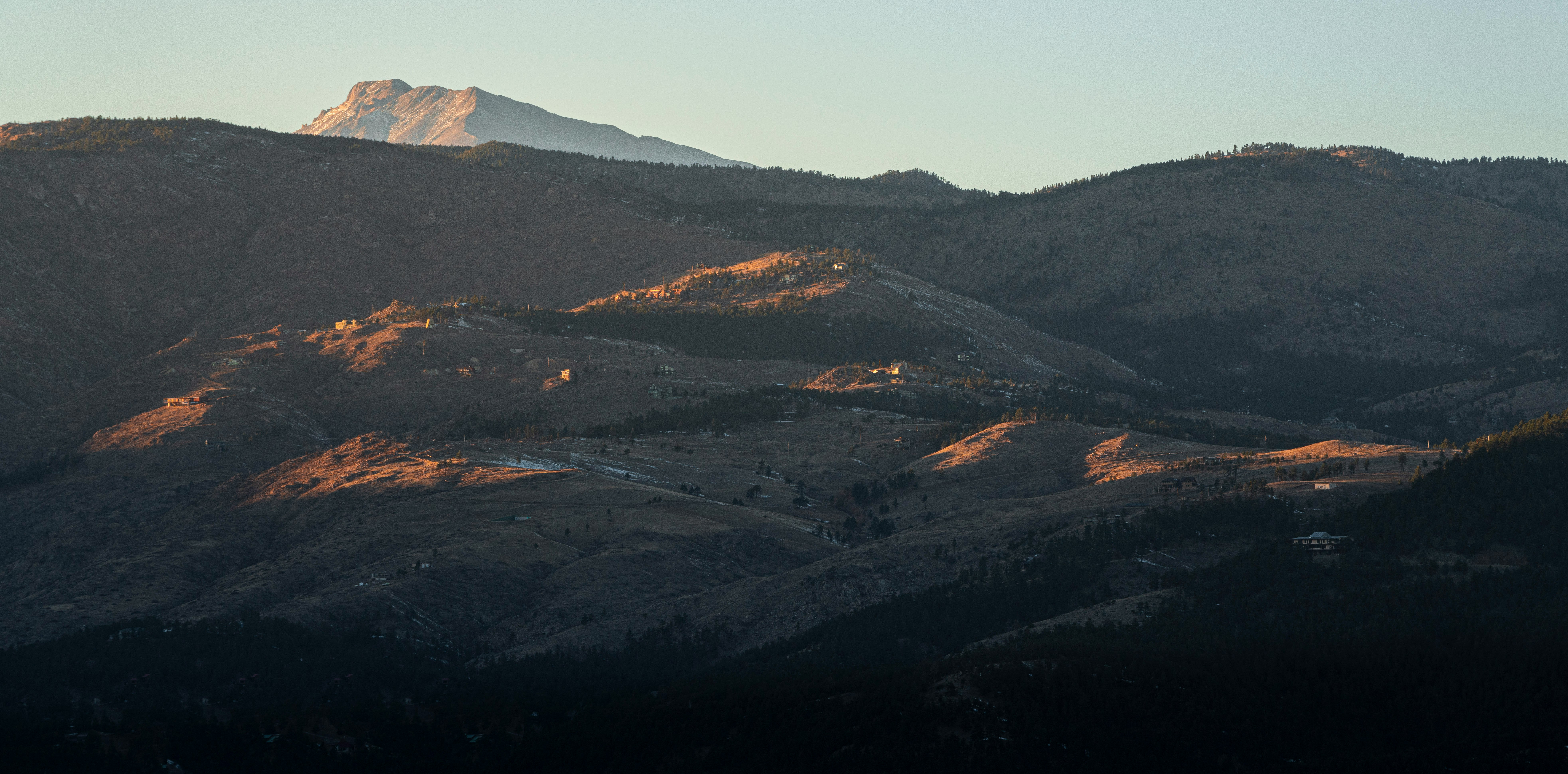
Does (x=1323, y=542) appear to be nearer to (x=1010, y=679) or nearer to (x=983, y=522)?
(x=983, y=522)

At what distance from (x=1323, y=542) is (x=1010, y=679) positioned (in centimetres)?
4826

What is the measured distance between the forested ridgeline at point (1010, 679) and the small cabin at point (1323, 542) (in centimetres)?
209

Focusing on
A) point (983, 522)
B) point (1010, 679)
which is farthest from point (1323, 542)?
point (1010, 679)

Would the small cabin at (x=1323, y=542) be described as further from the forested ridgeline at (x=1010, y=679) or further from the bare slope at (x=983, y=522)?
the bare slope at (x=983, y=522)

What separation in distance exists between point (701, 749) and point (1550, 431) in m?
96.6

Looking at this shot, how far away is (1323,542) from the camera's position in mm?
141500

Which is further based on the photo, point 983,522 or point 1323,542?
point 983,522

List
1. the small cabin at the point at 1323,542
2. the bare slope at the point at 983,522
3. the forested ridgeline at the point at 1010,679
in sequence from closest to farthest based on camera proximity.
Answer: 1. the forested ridgeline at the point at 1010,679
2. the small cabin at the point at 1323,542
3. the bare slope at the point at 983,522

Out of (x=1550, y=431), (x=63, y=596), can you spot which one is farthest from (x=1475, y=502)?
(x=63, y=596)

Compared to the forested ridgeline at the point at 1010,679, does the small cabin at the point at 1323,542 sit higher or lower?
higher

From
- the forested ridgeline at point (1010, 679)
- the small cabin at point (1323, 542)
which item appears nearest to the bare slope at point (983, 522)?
the forested ridgeline at point (1010, 679)

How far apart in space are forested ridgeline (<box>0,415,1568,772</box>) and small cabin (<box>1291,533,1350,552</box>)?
2.09 meters

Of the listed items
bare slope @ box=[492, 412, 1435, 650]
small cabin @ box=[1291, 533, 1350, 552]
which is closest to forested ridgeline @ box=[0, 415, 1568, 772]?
small cabin @ box=[1291, 533, 1350, 552]

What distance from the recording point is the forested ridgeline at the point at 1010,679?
10331cm
